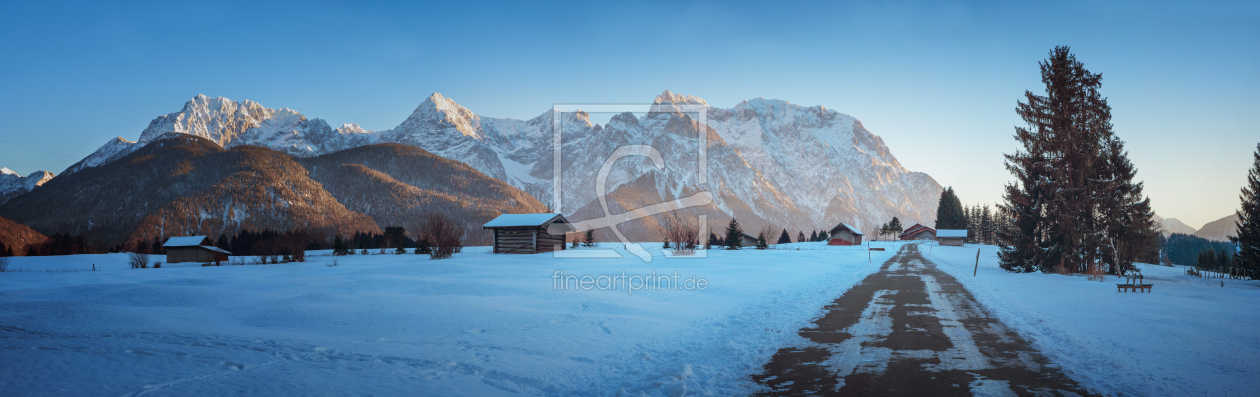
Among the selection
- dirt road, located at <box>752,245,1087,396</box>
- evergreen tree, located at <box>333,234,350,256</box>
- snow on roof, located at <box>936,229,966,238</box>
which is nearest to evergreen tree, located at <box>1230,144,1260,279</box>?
dirt road, located at <box>752,245,1087,396</box>

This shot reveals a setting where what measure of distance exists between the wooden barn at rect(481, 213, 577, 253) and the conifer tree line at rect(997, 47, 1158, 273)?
28706mm

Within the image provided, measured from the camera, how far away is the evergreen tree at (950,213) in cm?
9306

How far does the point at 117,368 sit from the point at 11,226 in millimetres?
79266

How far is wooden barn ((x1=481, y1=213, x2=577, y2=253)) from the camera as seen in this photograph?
124 feet

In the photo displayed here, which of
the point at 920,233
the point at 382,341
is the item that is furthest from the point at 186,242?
the point at 920,233

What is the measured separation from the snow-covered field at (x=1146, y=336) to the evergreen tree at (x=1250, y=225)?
12113 mm

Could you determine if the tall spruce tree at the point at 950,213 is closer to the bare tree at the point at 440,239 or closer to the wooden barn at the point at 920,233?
the wooden barn at the point at 920,233

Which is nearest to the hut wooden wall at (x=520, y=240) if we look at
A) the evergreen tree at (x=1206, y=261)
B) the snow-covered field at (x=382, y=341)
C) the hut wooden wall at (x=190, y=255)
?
the hut wooden wall at (x=190, y=255)

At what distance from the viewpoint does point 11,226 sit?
54.1 m

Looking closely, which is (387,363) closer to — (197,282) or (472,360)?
(472,360)

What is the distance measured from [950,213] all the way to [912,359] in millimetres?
104441

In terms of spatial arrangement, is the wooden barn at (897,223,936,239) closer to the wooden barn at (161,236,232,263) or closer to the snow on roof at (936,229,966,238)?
the snow on roof at (936,229,966,238)

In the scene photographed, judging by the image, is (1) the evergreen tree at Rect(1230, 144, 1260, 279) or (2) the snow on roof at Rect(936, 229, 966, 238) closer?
(1) the evergreen tree at Rect(1230, 144, 1260, 279)

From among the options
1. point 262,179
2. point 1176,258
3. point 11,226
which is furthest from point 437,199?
point 1176,258
